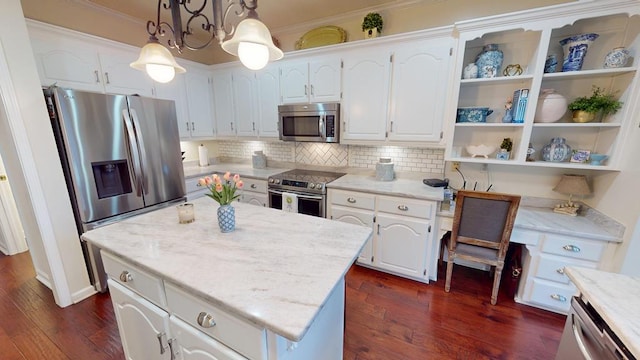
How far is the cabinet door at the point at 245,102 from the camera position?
10.1ft

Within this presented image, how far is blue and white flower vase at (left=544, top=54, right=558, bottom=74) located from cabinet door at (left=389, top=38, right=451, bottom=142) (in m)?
0.73

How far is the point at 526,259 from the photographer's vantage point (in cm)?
200

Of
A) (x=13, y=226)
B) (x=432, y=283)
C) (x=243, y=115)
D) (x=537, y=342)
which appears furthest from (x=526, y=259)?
(x=13, y=226)

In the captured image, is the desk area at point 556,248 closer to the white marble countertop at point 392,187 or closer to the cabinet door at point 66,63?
the white marble countertop at point 392,187

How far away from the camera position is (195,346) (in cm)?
97

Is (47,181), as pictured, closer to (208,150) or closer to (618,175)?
(208,150)

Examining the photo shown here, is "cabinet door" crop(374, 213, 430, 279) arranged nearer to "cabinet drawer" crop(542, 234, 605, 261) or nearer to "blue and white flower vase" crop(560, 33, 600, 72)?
"cabinet drawer" crop(542, 234, 605, 261)

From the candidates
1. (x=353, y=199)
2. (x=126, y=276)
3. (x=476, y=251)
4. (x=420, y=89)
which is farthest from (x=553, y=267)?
(x=126, y=276)

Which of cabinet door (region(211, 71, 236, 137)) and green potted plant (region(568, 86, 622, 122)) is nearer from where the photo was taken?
green potted plant (region(568, 86, 622, 122))

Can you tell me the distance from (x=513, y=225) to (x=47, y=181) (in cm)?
362

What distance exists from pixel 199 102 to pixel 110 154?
4.99 feet

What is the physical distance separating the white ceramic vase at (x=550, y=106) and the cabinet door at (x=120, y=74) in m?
3.89

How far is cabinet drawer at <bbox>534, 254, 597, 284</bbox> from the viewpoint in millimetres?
1817

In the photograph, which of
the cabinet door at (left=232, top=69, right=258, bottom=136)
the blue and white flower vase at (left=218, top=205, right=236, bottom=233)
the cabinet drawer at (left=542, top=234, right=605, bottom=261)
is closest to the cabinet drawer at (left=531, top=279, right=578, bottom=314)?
the cabinet drawer at (left=542, top=234, right=605, bottom=261)
